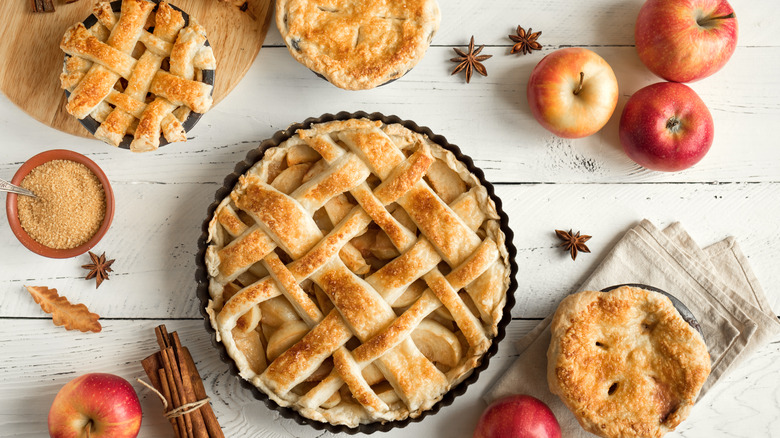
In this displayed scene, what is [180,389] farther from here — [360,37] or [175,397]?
[360,37]

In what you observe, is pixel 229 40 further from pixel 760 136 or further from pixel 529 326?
pixel 760 136

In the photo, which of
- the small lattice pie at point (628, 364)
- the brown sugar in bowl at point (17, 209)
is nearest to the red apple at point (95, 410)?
the brown sugar in bowl at point (17, 209)

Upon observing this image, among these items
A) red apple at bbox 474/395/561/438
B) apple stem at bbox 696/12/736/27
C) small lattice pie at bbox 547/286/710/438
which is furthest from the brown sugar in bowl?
apple stem at bbox 696/12/736/27

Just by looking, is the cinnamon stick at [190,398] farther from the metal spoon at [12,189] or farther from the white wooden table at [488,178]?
the metal spoon at [12,189]

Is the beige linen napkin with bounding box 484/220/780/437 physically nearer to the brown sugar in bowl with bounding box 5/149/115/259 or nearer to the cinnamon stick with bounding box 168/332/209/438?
the cinnamon stick with bounding box 168/332/209/438

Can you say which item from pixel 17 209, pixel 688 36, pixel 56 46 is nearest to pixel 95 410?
pixel 17 209

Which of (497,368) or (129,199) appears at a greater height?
(129,199)

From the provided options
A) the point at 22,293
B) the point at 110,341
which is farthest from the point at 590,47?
the point at 22,293
